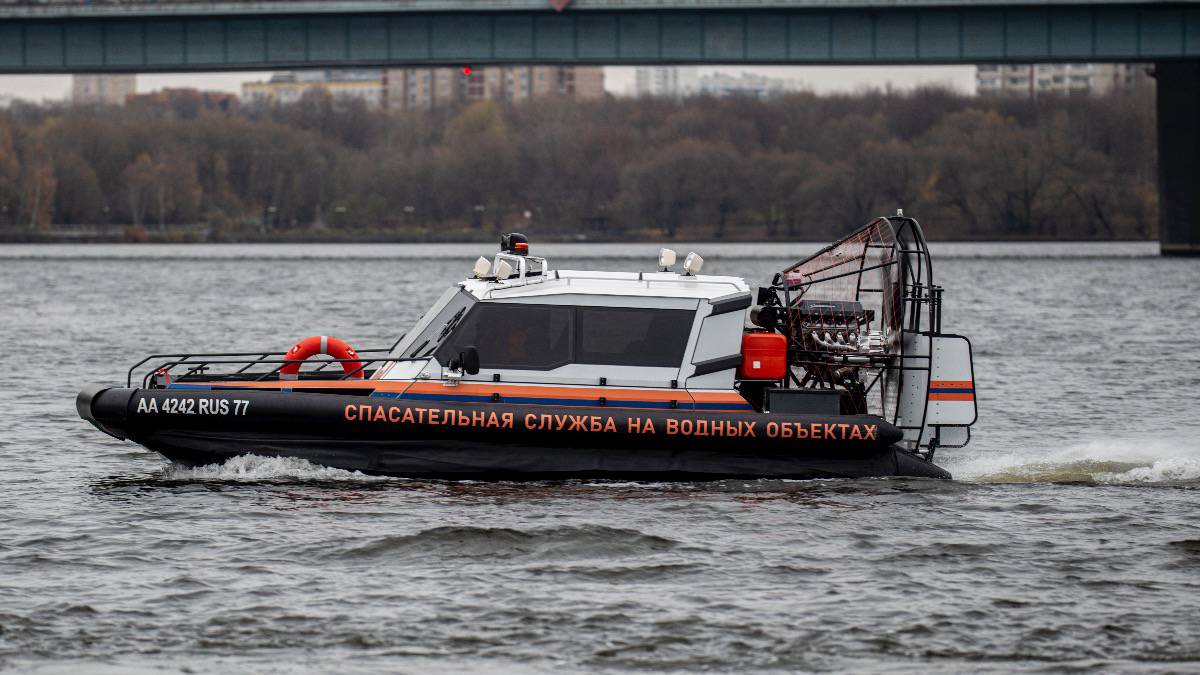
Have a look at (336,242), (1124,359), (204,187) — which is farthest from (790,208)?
(1124,359)

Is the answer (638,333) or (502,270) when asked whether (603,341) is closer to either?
(638,333)

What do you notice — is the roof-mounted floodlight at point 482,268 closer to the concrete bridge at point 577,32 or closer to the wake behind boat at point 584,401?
the wake behind boat at point 584,401

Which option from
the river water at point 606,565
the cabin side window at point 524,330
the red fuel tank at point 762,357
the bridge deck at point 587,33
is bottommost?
the river water at point 606,565

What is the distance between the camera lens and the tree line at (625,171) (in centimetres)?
10706

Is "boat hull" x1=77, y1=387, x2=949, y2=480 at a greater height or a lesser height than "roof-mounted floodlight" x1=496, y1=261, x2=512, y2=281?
lesser

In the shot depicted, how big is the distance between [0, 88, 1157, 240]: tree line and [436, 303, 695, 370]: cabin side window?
302 ft

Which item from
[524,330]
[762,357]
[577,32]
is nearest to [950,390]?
[762,357]

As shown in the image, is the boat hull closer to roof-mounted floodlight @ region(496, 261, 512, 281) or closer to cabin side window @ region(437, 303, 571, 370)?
cabin side window @ region(437, 303, 571, 370)

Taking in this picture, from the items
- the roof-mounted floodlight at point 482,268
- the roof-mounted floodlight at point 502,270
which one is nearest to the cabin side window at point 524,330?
Answer: the roof-mounted floodlight at point 502,270

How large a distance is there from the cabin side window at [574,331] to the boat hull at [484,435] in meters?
0.54

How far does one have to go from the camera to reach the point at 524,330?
16047 mm

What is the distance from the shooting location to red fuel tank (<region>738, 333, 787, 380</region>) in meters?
16.2

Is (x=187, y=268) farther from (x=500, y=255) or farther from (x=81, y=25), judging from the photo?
(x=500, y=255)

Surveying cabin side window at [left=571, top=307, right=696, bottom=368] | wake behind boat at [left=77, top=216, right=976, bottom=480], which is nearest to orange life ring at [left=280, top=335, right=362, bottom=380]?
wake behind boat at [left=77, top=216, right=976, bottom=480]
